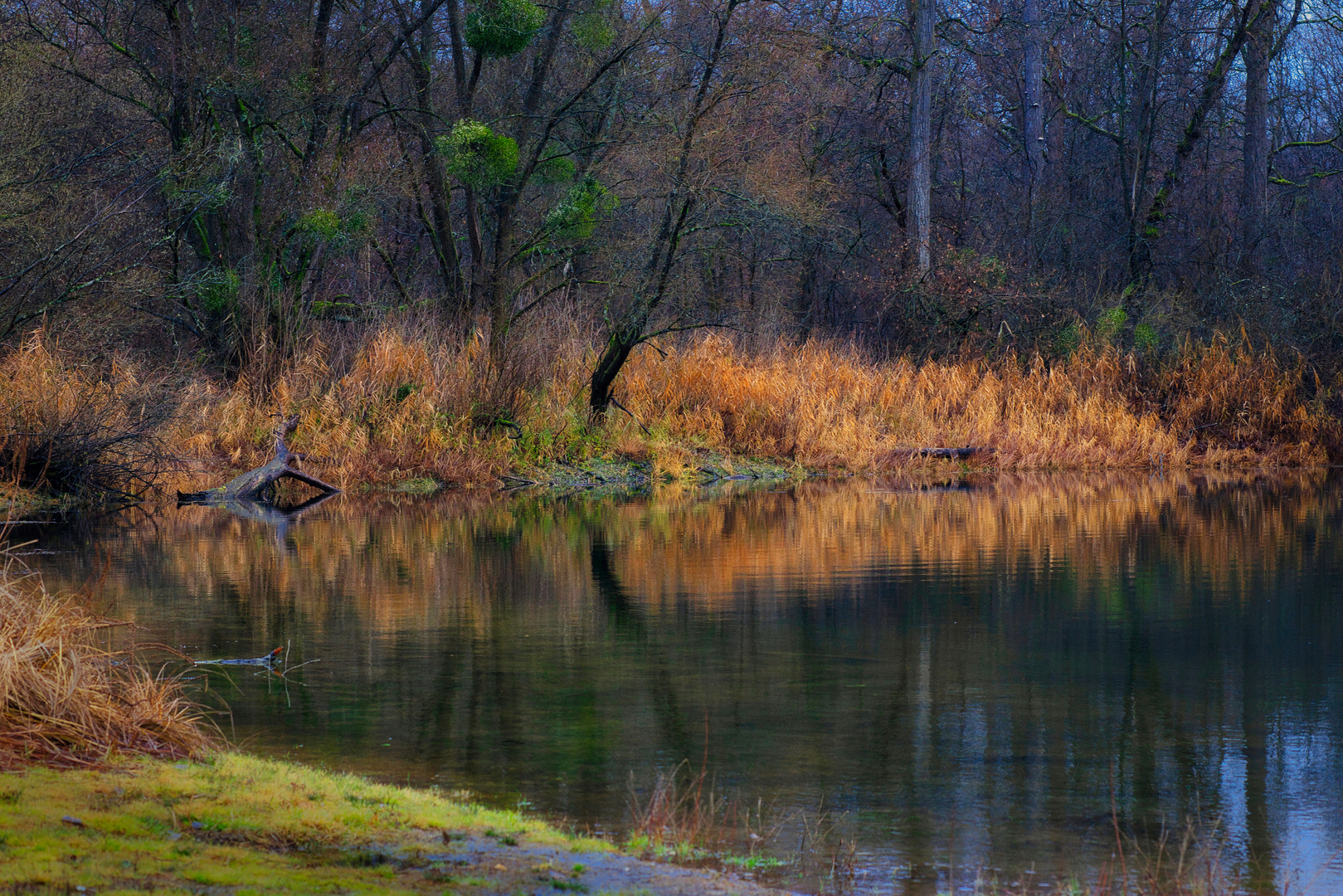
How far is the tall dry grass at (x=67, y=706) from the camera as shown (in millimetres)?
6027

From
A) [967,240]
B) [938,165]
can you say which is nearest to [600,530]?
[967,240]

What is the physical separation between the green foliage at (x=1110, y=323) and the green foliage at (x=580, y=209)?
455 inches

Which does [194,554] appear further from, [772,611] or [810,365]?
[810,365]

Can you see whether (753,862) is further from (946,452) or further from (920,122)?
(920,122)

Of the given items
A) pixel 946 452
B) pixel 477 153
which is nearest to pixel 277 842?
pixel 477 153

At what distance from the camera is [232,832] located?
5.09 m

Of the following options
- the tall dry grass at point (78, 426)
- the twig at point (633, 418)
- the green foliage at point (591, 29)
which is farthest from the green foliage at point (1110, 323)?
the tall dry grass at point (78, 426)

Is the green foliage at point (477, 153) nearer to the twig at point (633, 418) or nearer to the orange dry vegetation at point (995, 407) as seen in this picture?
the twig at point (633, 418)

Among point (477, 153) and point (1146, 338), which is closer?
point (477, 153)

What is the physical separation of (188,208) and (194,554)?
10.2m

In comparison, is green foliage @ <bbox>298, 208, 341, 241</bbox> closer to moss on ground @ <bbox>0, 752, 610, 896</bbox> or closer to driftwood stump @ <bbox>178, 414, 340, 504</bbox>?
driftwood stump @ <bbox>178, 414, 340, 504</bbox>

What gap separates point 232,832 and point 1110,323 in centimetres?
2732

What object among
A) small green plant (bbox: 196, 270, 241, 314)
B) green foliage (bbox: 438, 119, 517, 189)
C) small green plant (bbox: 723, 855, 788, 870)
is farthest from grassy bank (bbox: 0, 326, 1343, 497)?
small green plant (bbox: 723, 855, 788, 870)

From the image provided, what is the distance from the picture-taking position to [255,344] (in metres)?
22.9
